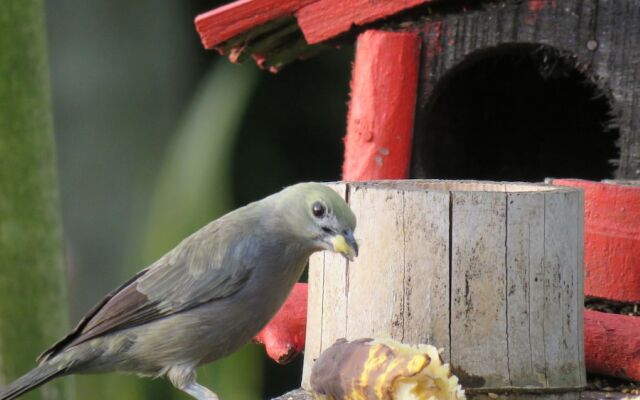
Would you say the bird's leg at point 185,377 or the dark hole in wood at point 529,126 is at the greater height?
the dark hole in wood at point 529,126

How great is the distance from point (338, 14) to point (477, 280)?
4.71 ft

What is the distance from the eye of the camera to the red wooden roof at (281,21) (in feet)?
13.8

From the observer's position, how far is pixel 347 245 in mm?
3094

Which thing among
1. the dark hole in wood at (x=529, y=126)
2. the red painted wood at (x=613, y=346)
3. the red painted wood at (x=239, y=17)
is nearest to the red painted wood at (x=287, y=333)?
the red painted wood at (x=613, y=346)

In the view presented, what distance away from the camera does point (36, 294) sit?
3686mm

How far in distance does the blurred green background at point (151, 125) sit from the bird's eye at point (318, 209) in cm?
378

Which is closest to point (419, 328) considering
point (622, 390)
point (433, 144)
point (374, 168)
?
point (622, 390)

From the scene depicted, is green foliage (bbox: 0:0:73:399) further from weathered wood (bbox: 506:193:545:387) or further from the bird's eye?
weathered wood (bbox: 506:193:545:387)

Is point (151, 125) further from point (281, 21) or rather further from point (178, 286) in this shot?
point (178, 286)

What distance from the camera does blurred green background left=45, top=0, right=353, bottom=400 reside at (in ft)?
23.6

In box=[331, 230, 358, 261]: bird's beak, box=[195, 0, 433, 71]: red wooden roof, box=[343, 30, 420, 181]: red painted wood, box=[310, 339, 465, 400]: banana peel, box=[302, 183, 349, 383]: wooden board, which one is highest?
box=[195, 0, 433, 71]: red wooden roof

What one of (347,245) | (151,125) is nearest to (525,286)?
(347,245)

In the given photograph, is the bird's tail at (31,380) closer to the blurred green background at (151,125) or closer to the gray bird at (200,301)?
the gray bird at (200,301)

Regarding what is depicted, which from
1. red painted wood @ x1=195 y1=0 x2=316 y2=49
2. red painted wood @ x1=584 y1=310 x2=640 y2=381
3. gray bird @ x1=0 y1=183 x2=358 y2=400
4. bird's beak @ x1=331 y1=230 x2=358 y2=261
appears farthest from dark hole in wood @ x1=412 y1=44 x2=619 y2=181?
bird's beak @ x1=331 y1=230 x2=358 y2=261
